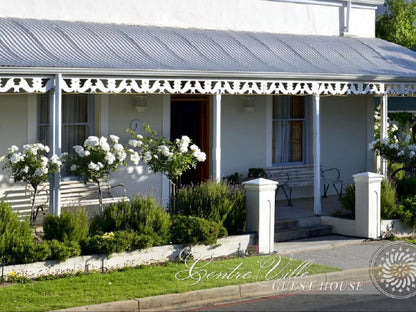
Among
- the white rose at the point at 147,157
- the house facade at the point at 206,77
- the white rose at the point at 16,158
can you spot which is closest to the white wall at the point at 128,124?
the house facade at the point at 206,77

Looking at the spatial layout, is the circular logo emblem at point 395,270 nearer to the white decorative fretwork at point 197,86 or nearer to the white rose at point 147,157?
the white decorative fretwork at point 197,86

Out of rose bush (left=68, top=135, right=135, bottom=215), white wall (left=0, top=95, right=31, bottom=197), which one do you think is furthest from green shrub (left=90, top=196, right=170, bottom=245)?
white wall (left=0, top=95, right=31, bottom=197)

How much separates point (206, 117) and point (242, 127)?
824mm

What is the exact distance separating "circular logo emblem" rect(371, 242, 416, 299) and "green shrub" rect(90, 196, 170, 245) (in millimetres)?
3207

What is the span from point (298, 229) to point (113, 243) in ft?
14.7

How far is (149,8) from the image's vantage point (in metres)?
16.3

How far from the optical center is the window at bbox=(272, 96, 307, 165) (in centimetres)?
1844

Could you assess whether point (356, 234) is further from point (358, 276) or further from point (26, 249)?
point (26, 249)

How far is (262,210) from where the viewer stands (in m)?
13.3

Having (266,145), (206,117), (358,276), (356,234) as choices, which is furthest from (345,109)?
(358,276)

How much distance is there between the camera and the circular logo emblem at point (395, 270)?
11.3m

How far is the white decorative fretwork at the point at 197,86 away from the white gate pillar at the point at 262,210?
6.69 feet

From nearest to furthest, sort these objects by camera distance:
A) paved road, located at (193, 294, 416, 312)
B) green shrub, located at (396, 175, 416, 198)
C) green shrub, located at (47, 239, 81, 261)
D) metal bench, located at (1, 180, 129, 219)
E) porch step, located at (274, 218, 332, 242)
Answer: paved road, located at (193, 294, 416, 312)
green shrub, located at (47, 239, 81, 261)
metal bench, located at (1, 180, 129, 219)
porch step, located at (274, 218, 332, 242)
green shrub, located at (396, 175, 416, 198)

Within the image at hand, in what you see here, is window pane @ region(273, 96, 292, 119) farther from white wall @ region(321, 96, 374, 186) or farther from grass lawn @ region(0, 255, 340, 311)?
grass lawn @ region(0, 255, 340, 311)
